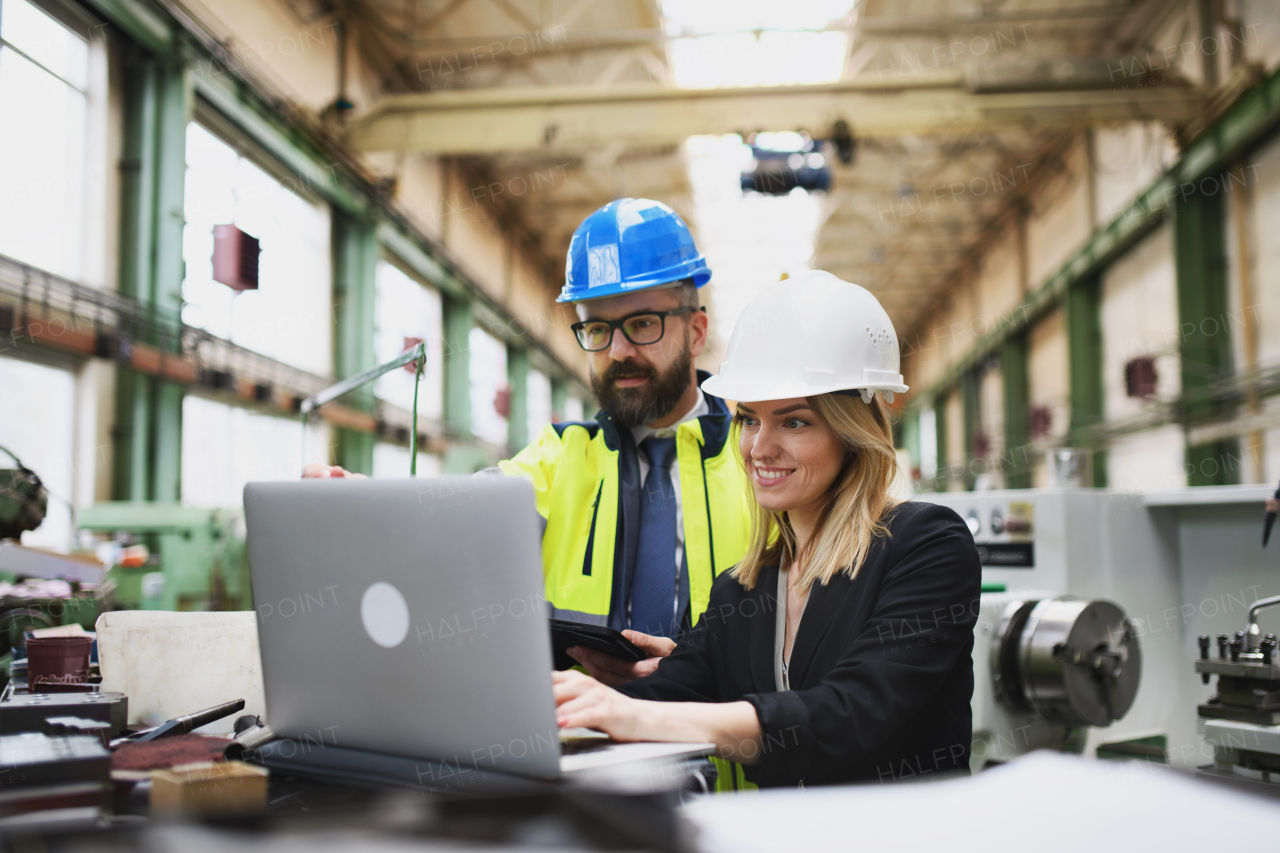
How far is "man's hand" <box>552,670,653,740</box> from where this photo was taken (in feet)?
3.28

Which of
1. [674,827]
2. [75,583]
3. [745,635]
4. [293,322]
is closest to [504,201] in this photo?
[293,322]

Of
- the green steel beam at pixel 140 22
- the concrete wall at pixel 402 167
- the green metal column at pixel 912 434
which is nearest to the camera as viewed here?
the green steel beam at pixel 140 22

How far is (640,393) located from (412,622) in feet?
3.24

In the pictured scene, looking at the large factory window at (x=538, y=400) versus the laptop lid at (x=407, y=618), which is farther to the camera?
the large factory window at (x=538, y=400)

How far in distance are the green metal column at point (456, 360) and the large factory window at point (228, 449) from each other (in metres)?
2.76

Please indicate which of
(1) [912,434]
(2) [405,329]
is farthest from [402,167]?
(1) [912,434]

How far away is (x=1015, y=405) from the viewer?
1075 centimetres

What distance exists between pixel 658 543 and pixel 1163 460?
673 centimetres

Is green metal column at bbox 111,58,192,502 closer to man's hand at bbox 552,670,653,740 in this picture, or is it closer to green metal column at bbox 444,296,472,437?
man's hand at bbox 552,670,653,740

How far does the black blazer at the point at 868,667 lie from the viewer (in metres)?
1.08

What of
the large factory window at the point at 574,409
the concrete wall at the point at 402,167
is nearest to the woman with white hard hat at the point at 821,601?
the concrete wall at the point at 402,167

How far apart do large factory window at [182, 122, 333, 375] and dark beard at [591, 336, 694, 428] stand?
104 inches

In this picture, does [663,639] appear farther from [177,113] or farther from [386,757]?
[177,113]

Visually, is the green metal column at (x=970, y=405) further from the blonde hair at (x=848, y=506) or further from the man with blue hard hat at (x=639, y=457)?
the blonde hair at (x=848, y=506)
